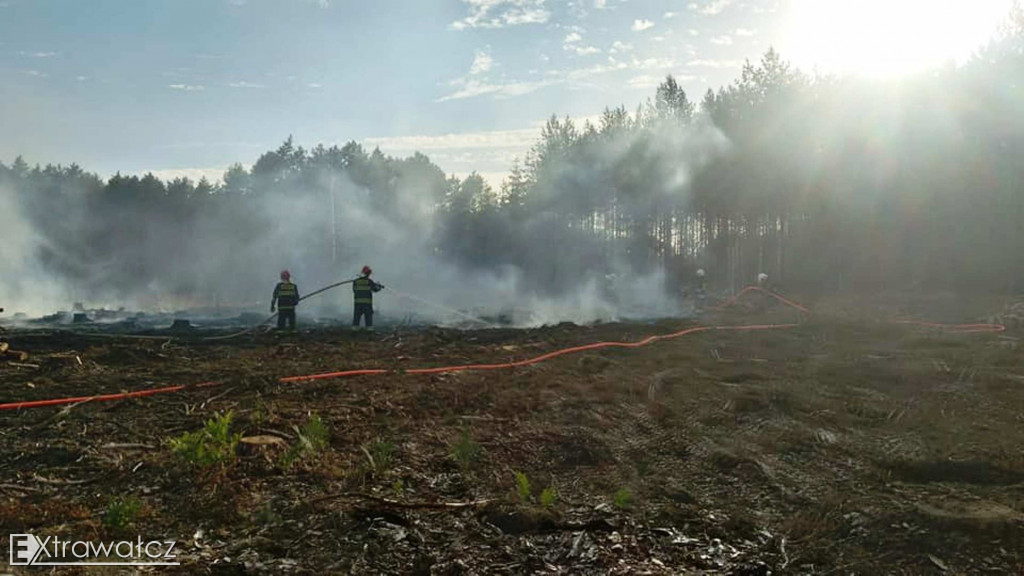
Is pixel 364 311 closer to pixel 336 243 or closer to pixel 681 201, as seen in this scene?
pixel 681 201

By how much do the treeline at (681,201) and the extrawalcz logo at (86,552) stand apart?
27.2 metres

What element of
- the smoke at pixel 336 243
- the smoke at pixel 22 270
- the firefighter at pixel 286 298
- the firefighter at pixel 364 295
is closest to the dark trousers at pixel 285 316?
the firefighter at pixel 286 298

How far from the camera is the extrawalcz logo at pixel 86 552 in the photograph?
127 inches

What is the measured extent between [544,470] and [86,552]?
A: 3.19m

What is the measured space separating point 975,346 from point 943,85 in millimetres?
17859

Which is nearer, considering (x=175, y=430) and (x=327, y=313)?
(x=175, y=430)

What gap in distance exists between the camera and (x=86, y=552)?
131 inches

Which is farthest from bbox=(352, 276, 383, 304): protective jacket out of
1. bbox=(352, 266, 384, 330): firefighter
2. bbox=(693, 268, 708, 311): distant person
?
bbox=(693, 268, 708, 311): distant person

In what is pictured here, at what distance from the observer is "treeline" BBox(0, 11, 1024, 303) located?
2400cm

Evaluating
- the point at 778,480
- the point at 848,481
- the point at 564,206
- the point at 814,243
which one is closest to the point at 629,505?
the point at 778,480

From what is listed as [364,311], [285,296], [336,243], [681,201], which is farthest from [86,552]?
[336,243]

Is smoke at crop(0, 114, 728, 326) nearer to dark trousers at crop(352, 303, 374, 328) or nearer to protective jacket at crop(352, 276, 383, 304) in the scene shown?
dark trousers at crop(352, 303, 374, 328)

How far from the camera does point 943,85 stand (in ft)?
80.3

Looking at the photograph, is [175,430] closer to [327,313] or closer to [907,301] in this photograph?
[327,313]
